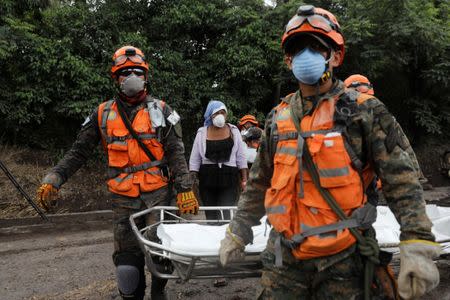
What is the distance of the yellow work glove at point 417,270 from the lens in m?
1.79

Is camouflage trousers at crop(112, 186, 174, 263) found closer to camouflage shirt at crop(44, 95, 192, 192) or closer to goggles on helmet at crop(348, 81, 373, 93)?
camouflage shirt at crop(44, 95, 192, 192)

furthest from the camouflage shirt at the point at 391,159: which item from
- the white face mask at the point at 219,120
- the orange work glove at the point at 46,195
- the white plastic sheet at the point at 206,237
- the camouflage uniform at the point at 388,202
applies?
the white face mask at the point at 219,120

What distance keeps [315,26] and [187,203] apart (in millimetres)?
1991

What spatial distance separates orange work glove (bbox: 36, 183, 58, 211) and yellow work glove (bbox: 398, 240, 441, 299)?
2.75 meters

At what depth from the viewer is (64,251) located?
257 inches

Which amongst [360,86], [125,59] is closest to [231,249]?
[125,59]

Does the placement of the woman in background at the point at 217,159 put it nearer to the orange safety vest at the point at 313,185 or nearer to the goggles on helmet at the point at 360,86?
the goggles on helmet at the point at 360,86

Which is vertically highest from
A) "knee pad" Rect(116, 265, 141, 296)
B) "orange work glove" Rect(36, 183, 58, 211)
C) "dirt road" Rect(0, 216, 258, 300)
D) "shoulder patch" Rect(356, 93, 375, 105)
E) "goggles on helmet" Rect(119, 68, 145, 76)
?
"goggles on helmet" Rect(119, 68, 145, 76)

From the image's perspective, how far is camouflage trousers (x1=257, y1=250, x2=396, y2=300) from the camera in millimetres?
2014

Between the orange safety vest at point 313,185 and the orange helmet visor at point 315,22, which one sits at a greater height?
the orange helmet visor at point 315,22

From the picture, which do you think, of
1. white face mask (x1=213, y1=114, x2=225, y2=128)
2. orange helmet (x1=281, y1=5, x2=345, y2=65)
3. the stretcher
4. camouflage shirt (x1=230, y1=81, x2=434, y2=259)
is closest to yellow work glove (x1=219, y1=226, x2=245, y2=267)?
the stretcher

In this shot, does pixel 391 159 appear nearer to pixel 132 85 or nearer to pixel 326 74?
pixel 326 74

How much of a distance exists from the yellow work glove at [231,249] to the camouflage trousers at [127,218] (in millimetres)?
1252

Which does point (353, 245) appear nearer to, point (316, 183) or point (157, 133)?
point (316, 183)
